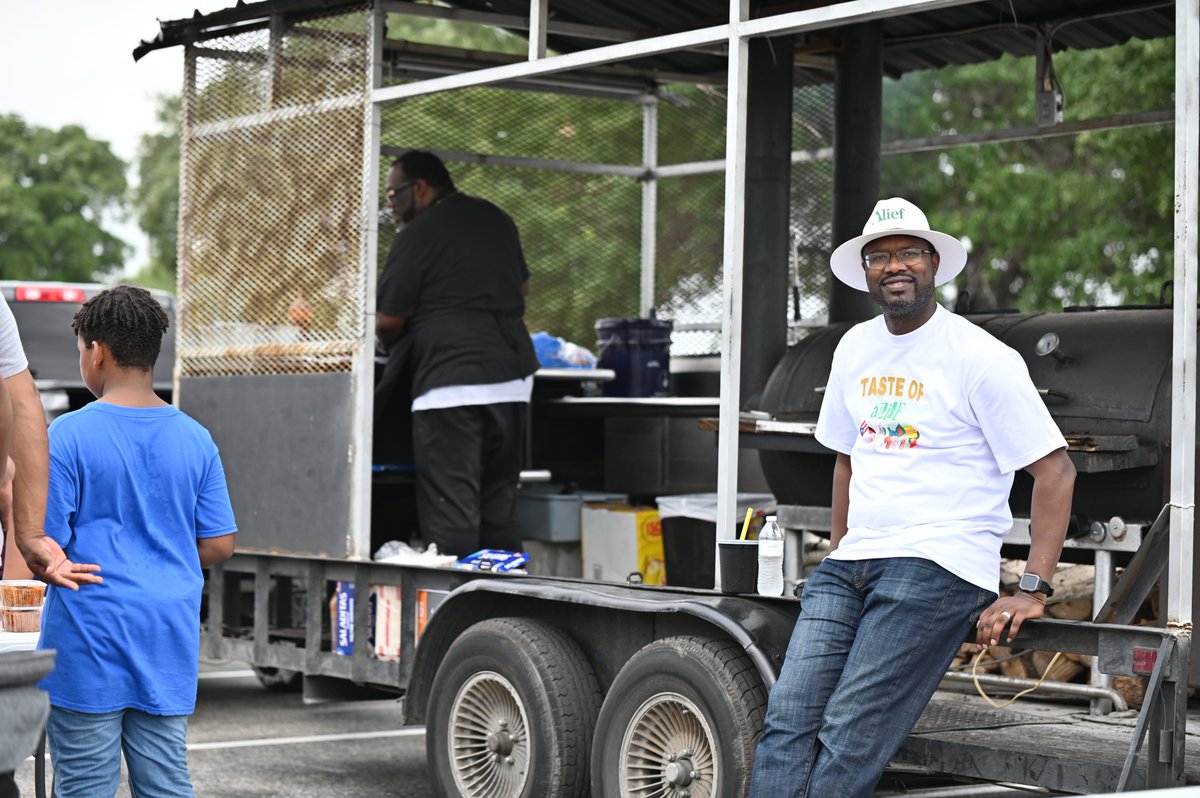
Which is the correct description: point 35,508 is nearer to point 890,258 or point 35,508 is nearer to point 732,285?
point 890,258

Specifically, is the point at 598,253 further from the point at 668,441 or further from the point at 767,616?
the point at 767,616

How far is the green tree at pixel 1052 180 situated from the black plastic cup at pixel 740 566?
12.9 meters

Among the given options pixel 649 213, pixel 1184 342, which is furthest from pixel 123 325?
pixel 649 213

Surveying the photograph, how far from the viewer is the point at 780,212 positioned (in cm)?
723

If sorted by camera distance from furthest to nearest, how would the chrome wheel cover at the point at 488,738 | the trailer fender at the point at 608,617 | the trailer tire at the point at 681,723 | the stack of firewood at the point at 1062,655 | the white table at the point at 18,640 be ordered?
the chrome wheel cover at the point at 488,738 → the stack of firewood at the point at 1062,655 → the trailer fender at the point at 608,617 → the trailer tire at the point at 681,723 → the white table at the point at 18,640

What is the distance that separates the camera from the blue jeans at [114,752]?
407 cm

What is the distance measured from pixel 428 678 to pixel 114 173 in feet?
131

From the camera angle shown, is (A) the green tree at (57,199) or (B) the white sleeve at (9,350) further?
(A) the green tree at (57,199)

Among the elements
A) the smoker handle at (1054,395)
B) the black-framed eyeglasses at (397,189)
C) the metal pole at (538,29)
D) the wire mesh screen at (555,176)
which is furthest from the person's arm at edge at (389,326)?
the smoker handle at (1054,395)

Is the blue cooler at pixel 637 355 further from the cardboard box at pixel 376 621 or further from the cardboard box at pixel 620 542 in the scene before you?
the cardboard box at pixel 376 621

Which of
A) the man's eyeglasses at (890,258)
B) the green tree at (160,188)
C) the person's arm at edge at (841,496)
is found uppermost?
the green tree at (160,188)

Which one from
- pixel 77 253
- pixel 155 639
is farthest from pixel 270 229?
pixel 77 253

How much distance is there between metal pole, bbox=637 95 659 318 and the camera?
9.81 metres

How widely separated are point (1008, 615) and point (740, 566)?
4.04ft
